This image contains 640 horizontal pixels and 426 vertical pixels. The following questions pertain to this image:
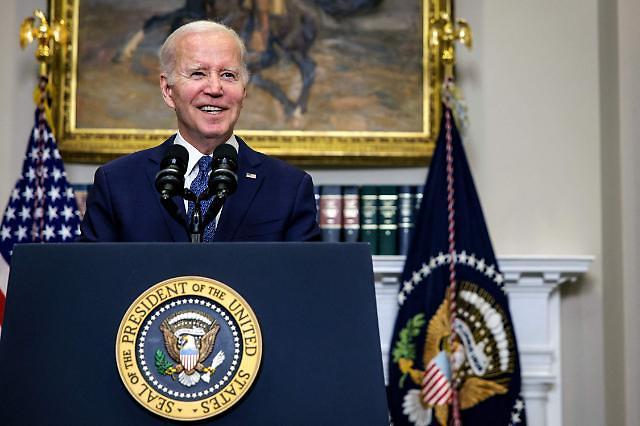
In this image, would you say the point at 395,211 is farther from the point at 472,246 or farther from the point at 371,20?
the point at 371,20

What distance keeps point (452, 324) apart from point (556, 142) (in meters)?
1.37

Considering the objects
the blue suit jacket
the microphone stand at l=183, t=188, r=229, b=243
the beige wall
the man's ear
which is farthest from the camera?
the beige wall

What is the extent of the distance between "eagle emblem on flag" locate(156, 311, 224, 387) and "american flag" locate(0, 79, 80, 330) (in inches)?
148

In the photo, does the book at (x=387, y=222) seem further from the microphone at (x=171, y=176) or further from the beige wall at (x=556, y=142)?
the microphone at (x=171, y=176)

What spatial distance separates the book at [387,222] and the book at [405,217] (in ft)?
0.08

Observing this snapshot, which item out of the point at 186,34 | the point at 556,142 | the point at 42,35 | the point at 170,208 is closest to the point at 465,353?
the point at 556,142

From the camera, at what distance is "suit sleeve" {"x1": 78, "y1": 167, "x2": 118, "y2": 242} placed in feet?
9.05

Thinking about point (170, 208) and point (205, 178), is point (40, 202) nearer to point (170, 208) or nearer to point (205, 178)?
point (205, 178)

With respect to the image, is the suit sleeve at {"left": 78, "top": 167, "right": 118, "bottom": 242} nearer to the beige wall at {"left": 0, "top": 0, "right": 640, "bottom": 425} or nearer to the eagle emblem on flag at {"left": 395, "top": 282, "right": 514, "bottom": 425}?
the eagle emblem on flag at {"left": 395, "top": 282, "right": 514, "bottom": 425}

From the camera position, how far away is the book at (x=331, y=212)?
579cm

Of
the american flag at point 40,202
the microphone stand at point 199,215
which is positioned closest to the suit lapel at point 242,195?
the microphone stand at point 199,215

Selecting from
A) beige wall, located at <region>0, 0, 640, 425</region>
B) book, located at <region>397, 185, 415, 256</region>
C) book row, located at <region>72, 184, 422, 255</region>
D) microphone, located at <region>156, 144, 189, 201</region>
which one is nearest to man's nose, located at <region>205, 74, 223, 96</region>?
microphone, located at <region>156, 144, 189, 201</region>

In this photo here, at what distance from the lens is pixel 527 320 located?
5855 mm

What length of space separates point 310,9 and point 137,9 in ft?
3.41
